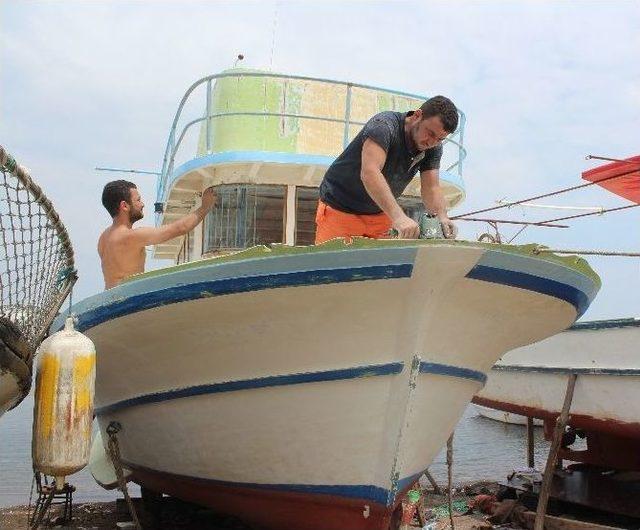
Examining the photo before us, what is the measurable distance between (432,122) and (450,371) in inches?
57.8

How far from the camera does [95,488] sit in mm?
10078

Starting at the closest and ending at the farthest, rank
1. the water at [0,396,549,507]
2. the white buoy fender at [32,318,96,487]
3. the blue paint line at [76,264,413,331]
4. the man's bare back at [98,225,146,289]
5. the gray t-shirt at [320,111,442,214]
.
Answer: the blue paint line at [76,264,413,331], the white buoy fender at [32,318,96,487], the gray t-shirt at [320,111,442,214], the man's bare back at [98,225,146,289], the water at [0,396,549,507]

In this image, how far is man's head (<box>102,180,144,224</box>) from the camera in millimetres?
5613

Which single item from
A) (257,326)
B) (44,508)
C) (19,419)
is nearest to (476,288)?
(257,326)

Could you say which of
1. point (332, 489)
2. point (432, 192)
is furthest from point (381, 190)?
point (332, 489)

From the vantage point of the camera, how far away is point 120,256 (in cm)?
547

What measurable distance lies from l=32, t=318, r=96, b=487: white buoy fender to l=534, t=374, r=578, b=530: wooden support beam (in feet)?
12.5

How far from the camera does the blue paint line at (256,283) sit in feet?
12.6

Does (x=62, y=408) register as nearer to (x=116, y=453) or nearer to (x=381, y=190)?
(x=116, y=453)

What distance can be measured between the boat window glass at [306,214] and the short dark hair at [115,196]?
1729 mm

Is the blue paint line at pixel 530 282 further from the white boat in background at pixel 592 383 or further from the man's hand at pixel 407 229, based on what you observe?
the white boat in background at pixel 592 383

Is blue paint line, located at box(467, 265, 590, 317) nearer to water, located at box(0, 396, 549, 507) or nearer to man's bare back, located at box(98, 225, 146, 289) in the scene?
water, located at box(0, 396, 549, 507)

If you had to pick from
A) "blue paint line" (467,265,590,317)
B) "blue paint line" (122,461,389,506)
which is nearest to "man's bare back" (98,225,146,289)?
"blue paint line" (122,461,389,506)

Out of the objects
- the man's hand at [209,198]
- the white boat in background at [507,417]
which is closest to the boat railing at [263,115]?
the man's hand at [209,198]
